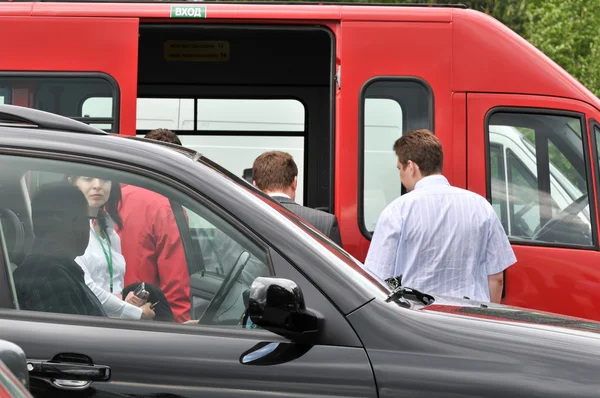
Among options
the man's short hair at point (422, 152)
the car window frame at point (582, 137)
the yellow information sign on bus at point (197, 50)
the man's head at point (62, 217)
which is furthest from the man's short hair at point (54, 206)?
the yellow information sign on bus at point (197, 50)

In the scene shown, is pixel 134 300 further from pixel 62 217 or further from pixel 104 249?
pixel 62 217

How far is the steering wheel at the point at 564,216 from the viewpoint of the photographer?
→ 6.79 meters

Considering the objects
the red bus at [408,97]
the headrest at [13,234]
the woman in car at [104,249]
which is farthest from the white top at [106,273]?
the red bus at [408,97]

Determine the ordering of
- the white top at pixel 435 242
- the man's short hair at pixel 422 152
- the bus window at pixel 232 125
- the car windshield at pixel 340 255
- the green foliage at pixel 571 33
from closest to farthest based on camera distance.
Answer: the car windshield at pixel 340 255 → the white top at pixel 435 242 → the man's short hair at pixel 422 152 → the bus window at pixel 232 125 → the green foliage at pixel 571 33

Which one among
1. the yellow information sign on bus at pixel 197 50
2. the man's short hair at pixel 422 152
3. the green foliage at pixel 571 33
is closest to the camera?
the man's short hair at pixel 422 152

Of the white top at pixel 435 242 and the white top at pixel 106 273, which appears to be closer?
the white top at pixel 106 273

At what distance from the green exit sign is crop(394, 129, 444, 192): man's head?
83.1 inches

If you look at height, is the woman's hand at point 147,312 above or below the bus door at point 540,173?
below

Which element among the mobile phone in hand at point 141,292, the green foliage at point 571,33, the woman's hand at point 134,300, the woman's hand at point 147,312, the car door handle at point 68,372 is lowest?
the car door handle at point 68,372

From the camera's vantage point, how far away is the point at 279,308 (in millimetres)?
2840

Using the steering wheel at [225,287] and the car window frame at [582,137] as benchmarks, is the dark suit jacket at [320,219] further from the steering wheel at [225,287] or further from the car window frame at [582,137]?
the steering wheel at [225,287]

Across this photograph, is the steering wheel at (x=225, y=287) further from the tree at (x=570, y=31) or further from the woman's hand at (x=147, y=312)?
the tree at (x=570, y=31)

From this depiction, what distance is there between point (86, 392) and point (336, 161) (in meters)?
4.17

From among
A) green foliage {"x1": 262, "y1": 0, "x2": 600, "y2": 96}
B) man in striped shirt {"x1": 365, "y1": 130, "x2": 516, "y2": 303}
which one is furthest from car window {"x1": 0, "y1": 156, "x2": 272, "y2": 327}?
green foliage {"x1": 262, "y1": 0, "x2": 600, "y2": 96}
